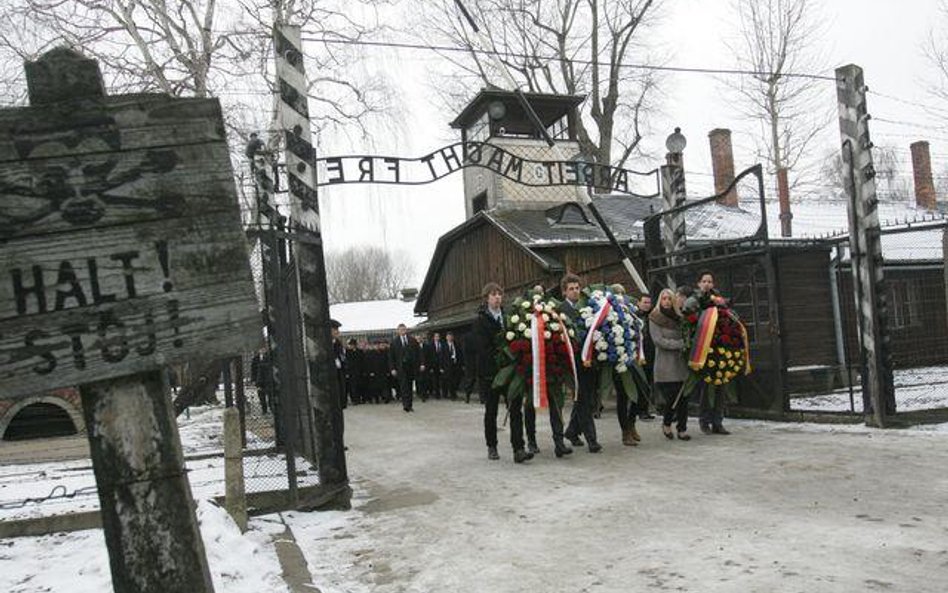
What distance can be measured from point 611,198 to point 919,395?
1231cm

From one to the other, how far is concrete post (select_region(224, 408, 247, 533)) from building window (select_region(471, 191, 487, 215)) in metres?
20.9

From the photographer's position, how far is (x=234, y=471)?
19.7ft

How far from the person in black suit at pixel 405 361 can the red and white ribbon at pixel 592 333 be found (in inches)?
365

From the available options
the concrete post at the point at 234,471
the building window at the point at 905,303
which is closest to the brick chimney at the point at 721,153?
the building window at the point at 905,303

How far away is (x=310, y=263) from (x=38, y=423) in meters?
12.6

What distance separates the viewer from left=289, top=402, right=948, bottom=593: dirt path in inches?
176

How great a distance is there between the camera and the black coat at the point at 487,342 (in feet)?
29.9

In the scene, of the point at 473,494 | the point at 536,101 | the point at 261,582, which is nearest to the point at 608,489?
the point at 473,494

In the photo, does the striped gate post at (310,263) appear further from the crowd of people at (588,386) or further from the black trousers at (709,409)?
the black trousers at (709,409)

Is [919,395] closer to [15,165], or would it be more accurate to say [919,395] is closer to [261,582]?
[261,582]

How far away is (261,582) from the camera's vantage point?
4.82 m

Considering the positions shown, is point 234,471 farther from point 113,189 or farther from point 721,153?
point 721,153

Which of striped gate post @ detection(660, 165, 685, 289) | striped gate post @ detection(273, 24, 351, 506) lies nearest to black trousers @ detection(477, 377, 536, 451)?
striped gate post @ detection(273, 24, 351, 506)

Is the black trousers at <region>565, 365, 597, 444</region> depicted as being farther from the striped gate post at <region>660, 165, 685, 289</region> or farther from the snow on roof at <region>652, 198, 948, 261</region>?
the snow on roof at <region>652, 198, 948, 261</region>
